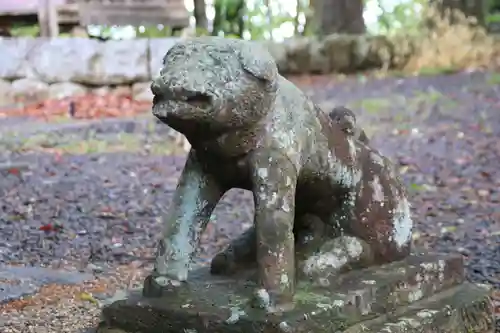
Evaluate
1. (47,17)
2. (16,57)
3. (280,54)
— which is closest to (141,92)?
(16,57)

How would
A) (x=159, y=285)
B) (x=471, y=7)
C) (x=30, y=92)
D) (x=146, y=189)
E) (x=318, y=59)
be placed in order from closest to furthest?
(x=159, y=285) < (x=146, y=189) < (x=30, y=92) < (x=318, y=59) < (x=471, y=7)

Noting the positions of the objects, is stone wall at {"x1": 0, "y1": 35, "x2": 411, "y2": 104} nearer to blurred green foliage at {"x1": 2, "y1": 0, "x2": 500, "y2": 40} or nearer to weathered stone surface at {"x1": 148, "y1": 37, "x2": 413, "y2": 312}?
blurred green foliage at {"x1": 2, "y1": 0, "x2": 500, "y2": 40}

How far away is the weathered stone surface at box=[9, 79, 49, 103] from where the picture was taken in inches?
413

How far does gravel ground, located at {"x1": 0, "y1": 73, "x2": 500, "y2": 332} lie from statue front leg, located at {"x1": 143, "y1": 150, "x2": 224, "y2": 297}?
2.71 ft

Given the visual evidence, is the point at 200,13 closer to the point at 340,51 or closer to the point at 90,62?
the point at 340,51

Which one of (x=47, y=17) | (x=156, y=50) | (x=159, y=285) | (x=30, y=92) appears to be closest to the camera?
(x=159, y=285)

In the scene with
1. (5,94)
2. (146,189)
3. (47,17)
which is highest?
(47,17)

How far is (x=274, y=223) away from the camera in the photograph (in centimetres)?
224

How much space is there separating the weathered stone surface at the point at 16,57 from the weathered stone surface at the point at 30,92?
154 millimetres

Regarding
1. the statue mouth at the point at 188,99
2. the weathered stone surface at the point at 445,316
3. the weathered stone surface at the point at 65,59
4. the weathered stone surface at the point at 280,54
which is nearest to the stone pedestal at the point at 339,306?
the weathered stone surface at the point at 445,316

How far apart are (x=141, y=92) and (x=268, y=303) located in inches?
341

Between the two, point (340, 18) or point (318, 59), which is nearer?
point (318, 59)

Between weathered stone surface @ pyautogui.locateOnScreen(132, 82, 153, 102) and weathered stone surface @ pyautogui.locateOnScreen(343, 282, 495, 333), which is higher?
weathered stone surface @ pyautogui.locateOnScreen(343, 282, 495, 333)

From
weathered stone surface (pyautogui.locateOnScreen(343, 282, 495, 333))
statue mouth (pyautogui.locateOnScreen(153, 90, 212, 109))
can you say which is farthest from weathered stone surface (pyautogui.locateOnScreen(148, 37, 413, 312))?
weathered stone surface (pyautogui.locateOnScreen(343, 282, 495, 333))
